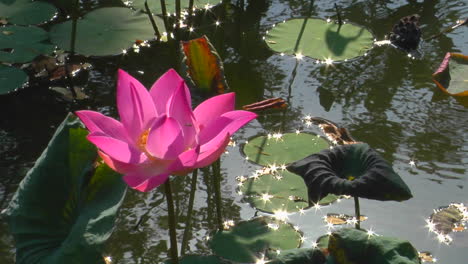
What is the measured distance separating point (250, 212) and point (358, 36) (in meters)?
1.13

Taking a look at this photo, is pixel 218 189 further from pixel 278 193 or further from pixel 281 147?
pixel 281 147

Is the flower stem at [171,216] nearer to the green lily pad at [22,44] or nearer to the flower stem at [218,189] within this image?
the flower stem at [218,189]

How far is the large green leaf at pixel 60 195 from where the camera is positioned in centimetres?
133

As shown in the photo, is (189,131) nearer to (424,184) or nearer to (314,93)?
(424,184)

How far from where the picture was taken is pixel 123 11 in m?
2.99

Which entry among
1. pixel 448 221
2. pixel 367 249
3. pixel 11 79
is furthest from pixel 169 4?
pixel 367 249

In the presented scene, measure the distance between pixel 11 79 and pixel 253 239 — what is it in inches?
47.9


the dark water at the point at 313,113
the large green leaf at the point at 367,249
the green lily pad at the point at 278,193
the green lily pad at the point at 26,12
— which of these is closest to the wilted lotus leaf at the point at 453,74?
the dark water at the point at 313,113

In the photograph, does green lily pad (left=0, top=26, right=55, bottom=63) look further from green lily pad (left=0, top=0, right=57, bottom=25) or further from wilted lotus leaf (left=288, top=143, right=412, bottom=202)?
wilted lotus leaf (left=288, top=143, right=412, bottom=202)

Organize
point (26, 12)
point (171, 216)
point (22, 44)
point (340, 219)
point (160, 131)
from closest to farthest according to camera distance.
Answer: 1. point (160, 131)
2. point (171, 216)
3. point (340, 219)
4. point (22, 44)
5. point (26, 12)

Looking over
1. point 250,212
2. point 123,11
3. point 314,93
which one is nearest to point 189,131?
point 250,212

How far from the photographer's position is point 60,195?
53.5 inches

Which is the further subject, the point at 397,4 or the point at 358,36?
the point at 397,4

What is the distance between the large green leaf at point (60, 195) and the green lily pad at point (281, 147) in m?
0.78
